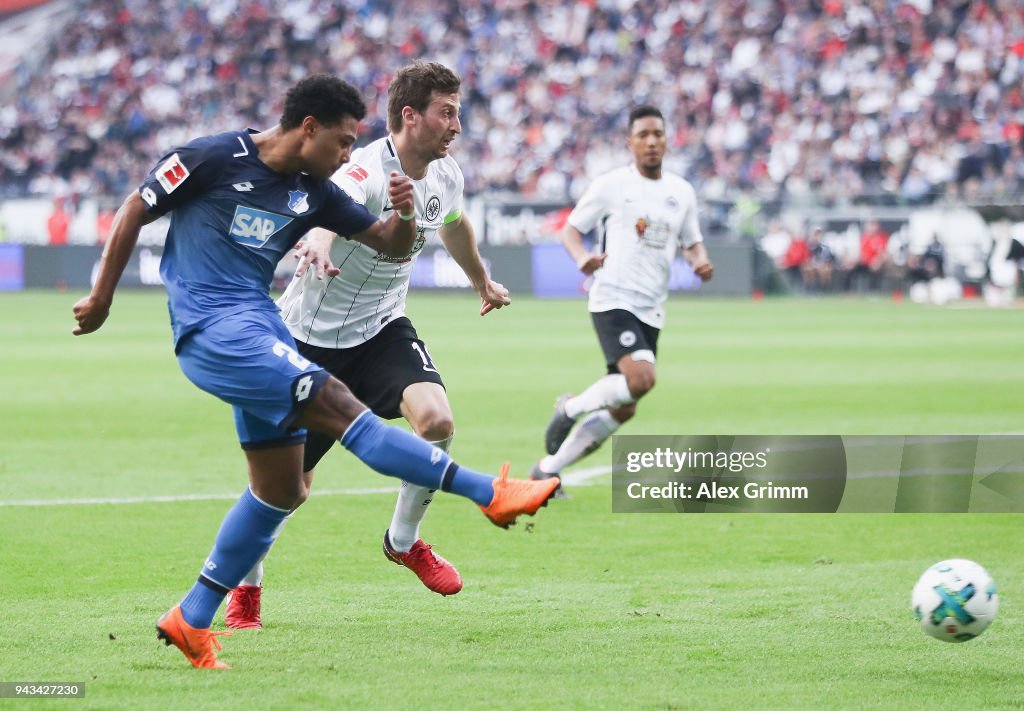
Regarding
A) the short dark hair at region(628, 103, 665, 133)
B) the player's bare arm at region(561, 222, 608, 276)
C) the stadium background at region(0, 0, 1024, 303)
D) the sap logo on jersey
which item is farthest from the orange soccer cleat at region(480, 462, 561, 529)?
the stadium background at region(0, 0, 1024, 303)

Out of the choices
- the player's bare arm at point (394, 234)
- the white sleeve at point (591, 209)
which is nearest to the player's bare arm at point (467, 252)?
the player's bare arm at point (394, 234)

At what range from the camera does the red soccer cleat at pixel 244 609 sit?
18.3 ft

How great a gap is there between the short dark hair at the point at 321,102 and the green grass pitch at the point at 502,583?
72.8 inches

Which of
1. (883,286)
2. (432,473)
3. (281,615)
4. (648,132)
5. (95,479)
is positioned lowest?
(883,286)

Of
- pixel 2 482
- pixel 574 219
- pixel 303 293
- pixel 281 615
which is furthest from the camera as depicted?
pixel 574 219

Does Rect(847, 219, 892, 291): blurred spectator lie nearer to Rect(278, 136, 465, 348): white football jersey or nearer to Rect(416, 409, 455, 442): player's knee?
Rect(278, 136, 465, 348): white football jersey

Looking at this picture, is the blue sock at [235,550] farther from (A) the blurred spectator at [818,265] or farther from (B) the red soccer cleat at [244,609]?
(A) the blurred spectator at [818,265]

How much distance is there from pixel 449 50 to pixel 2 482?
33.0m

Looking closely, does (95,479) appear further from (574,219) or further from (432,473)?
(432,473)

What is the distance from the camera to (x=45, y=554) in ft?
22.9

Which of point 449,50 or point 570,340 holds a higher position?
point 449,50

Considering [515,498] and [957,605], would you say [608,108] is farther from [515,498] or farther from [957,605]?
[515,498]

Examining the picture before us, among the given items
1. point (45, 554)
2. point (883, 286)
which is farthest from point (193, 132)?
point (45, 554)

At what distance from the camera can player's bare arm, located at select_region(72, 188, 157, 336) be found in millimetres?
4926
